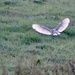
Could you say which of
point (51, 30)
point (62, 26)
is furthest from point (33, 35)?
point (62, 26)

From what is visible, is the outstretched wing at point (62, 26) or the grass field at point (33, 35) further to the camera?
the outstretched wing at point (62, 26)

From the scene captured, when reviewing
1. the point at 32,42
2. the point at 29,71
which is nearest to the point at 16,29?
the point at 32,42

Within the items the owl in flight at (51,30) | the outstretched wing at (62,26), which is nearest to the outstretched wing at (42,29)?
the owl in flight at (51,30)

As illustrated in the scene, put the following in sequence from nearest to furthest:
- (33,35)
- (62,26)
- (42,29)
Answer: (33,35) < (42,29) < (62,26)

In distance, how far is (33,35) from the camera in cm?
929

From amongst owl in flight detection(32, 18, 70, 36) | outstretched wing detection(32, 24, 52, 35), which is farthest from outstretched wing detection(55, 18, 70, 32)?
outstretched wing detection(32, 24, 52, 35)

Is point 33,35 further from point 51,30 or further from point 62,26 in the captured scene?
point 62,26

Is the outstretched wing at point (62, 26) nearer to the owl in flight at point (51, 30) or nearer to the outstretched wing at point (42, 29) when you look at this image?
the owl in flight at point (51, 30)

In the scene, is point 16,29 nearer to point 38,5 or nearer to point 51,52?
point 51,52

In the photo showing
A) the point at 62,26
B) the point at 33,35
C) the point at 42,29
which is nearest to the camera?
the point at 33,35

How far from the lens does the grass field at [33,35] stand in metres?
7.75

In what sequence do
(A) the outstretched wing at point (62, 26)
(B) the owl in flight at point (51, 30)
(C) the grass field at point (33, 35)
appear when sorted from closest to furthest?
(C) the grass field at point (33, 35), (B) the owl in flight at point (51, 30), (A) the outstretched wing at point (62, 26)

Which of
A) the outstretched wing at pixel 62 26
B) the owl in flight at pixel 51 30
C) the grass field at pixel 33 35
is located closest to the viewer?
the grass field at pixel 33 35

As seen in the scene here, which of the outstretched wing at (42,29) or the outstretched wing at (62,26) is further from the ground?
the outstretched wing at (42,29)
